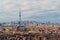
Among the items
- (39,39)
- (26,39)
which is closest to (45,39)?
(39,39)

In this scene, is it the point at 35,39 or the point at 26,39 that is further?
the point at 26,39

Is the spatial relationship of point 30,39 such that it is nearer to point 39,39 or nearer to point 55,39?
point 39,39

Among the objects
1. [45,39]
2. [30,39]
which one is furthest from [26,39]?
[45,39]

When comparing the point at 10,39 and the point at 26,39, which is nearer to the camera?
the point at 10,39

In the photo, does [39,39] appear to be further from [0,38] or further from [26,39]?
[0,38]

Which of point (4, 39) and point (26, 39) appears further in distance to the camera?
point (26, 39)

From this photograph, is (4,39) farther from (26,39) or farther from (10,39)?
(26,39)

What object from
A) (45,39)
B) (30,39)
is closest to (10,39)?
(30,39)
